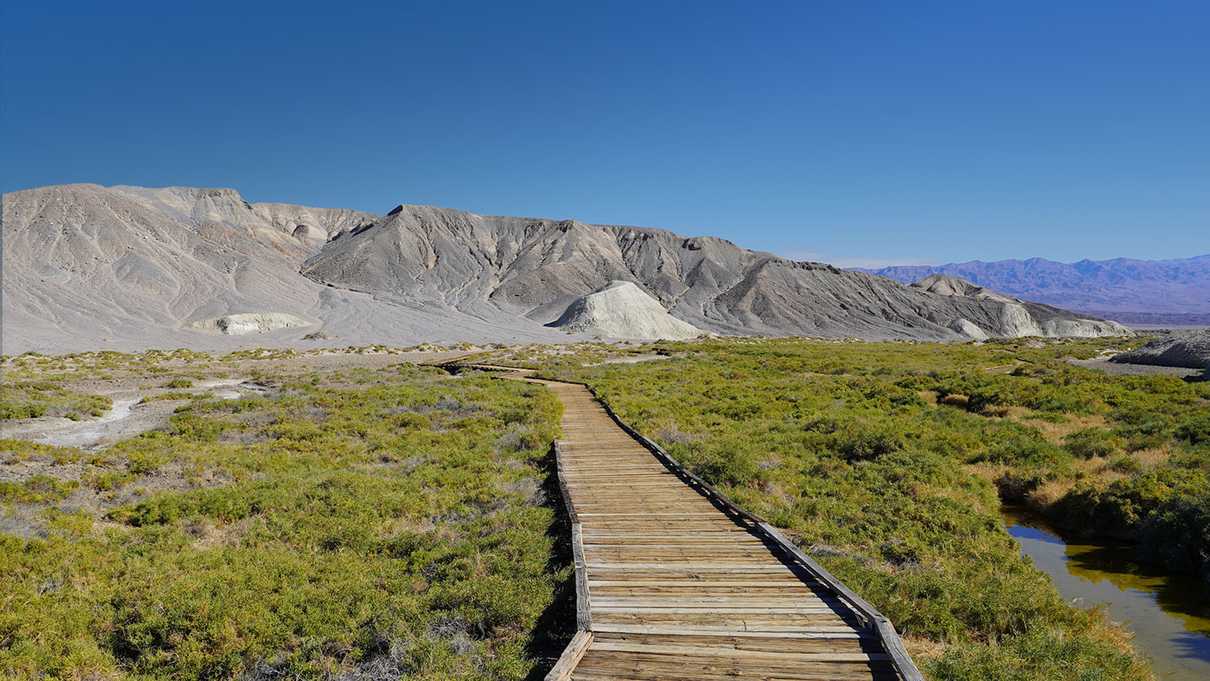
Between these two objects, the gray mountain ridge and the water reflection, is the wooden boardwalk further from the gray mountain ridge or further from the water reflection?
the gray mountain ridge

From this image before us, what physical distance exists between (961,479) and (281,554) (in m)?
16.0

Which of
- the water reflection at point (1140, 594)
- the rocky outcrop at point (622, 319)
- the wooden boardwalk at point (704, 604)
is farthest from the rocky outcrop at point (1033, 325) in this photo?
the wooden boardwalk at point (704, 604)

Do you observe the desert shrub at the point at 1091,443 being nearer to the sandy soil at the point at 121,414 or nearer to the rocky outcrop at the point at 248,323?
the sandy soil at the point at 121,414

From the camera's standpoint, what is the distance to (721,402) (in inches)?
1011

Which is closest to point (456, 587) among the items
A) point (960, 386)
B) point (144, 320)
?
point (960, 386)

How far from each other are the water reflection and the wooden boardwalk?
5.53 metres

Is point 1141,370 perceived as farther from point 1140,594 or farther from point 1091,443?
point 1140,594

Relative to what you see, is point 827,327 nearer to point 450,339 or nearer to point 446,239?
point 450,339

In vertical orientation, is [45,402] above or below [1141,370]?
above

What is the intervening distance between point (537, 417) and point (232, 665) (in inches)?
559

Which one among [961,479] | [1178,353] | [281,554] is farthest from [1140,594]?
[1178,353]

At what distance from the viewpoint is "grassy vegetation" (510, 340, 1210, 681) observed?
830 cm

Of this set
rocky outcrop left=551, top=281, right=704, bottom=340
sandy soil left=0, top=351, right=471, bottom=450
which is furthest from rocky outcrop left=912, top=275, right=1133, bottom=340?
sandy soil left=0, top=351, right=471, bottom=450

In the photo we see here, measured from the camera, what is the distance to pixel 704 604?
7414 mm
